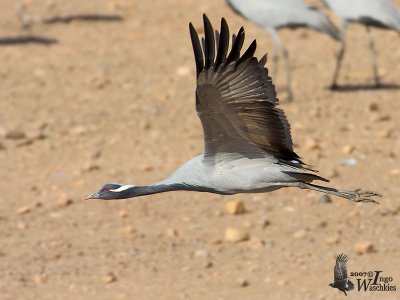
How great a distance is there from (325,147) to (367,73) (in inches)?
122

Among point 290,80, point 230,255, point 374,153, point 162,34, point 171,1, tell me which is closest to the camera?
point 230,255

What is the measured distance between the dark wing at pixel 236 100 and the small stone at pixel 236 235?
2253mm

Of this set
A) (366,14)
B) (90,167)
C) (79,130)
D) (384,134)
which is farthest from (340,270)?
(366,14)

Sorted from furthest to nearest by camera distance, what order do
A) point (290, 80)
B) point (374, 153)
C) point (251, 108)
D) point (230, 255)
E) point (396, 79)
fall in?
point (396, 79) < point (290, 80) < point (374, 153) < point (230, 255) < point (251, 108)

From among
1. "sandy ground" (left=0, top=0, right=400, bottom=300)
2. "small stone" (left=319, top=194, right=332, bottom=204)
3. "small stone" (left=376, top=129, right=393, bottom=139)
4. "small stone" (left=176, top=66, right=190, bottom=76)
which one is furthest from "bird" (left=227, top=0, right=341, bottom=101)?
"small stone" (left=319, top=194, right=332, bottom=204)

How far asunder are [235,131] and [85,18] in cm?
992

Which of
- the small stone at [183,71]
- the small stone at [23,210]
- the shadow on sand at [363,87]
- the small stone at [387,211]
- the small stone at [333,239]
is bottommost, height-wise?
the small stone at [333,239]

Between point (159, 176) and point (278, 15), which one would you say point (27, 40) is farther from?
point (159, 176)

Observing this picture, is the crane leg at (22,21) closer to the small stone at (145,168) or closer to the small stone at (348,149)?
the small stone at (145,168)

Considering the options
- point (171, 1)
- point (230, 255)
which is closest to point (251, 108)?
point (230, 255)

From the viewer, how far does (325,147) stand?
10.4 m

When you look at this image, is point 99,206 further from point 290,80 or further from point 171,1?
point 171,1

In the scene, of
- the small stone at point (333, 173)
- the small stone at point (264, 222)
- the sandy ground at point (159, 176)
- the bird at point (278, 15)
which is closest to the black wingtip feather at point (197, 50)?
the sandy ground at point (159, 176)

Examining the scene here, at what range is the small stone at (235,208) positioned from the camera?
29.1 ft
